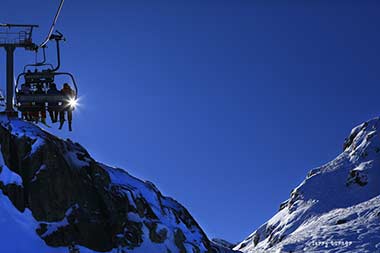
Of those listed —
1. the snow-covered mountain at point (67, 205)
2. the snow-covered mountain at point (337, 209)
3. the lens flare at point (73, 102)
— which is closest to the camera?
the lens flare at point (73, 102)

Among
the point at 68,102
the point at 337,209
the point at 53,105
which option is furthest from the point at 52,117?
the point at 337,209

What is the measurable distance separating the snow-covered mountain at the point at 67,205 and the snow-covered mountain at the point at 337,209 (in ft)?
131

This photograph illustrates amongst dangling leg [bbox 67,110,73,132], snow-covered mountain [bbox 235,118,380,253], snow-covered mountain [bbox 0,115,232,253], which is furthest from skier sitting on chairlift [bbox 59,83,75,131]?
snow-covered mountain [bbox 235,118,380,253]

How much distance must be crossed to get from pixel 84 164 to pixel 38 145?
562 cm

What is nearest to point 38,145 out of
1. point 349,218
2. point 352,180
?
A: point 349,218

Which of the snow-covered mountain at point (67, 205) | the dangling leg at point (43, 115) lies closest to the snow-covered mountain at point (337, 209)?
the snow-covered mountain at point (67, 205)

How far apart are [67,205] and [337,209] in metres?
71.4

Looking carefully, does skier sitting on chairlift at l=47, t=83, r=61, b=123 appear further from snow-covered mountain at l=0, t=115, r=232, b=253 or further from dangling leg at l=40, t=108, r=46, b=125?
snow-covered mountain at l=0, t=115, r=232, b=253

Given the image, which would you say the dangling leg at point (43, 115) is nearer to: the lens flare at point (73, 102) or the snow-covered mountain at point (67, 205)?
the lens flare at point (73, 102)

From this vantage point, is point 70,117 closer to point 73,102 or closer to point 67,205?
point 73,102

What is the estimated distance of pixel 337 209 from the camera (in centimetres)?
13038

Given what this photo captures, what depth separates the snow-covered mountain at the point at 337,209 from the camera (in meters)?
110

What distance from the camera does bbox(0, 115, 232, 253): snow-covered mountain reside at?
62938mm

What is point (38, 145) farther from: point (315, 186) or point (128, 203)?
point (315, 186)
